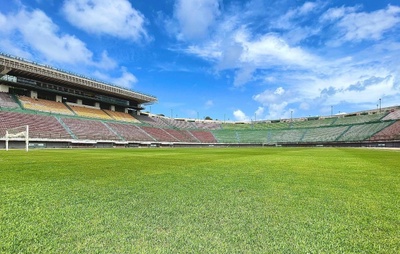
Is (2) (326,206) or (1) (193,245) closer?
(1) (193,245)

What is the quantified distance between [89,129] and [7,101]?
13296 millimetres

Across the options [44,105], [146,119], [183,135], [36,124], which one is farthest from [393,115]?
[44,105]

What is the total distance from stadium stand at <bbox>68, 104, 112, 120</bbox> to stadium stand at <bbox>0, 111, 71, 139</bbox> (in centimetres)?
955

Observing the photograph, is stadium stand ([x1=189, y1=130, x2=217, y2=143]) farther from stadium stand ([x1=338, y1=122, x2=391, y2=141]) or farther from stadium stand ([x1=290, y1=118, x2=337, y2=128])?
stadium stand ([x1=338, y1=122, x2=391, y2=141])

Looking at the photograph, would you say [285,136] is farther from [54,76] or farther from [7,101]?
[7,101]

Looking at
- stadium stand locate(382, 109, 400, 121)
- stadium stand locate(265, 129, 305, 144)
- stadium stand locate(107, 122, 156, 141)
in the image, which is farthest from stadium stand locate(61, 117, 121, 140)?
stadium stand locate(382, 109, 400, 121)

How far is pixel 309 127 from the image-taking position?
7150 cm

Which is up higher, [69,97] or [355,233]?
[69,97]

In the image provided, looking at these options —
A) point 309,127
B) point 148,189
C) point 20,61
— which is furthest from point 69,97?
point 309,127

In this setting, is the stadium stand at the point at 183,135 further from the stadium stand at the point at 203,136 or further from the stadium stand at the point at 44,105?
the stadium stand at the point at 44,105

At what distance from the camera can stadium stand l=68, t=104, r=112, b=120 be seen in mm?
50000

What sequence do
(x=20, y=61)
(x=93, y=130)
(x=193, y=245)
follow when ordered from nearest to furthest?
1. (x=193, y=245)
2. (x=20, y=61)
3. (x=93, y=130)

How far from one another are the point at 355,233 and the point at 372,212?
0.98m

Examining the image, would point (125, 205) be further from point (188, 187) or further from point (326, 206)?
point (326, 206)
